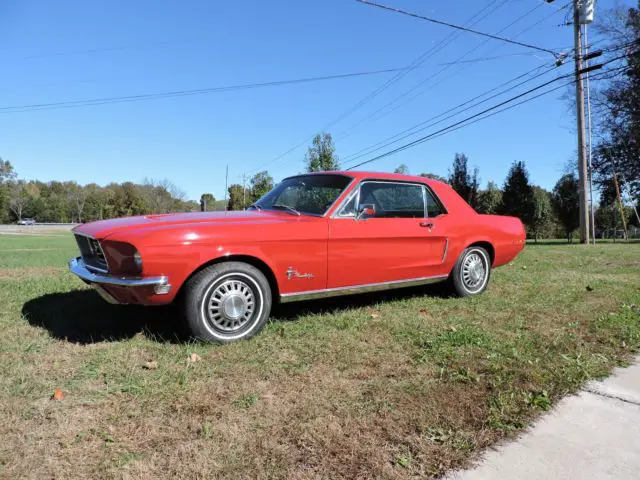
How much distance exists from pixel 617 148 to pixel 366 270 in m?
33.9

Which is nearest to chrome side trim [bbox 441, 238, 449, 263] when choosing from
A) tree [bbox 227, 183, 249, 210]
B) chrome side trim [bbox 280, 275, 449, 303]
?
chrome side trim [bbox 280, 275, 449, 303]

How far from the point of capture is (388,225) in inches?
174

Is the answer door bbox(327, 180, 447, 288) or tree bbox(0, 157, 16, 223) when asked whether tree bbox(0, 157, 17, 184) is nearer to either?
tree bbox(0, 157, 16, 223)

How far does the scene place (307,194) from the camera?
449 centimetres

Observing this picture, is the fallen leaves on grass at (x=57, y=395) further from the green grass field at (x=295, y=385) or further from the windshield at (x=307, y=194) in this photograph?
the windshield at (x=307, y=194)

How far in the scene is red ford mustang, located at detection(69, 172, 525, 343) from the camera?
3.27m

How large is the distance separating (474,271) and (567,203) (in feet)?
84.4

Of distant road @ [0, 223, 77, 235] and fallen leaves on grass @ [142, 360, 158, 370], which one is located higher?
distant road @ [0, 223, 77, 235]

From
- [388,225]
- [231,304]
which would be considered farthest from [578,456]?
[388,225]

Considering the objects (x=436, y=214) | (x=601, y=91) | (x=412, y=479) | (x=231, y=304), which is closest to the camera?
(x=412, y=479)

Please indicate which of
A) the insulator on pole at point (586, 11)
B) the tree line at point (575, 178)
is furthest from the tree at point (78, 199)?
the insulator on pole at point (586, 11)

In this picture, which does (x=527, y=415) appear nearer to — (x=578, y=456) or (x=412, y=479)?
(x=578, y=456)

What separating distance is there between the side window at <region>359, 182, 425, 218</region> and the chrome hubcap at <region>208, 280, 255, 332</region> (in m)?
1.50

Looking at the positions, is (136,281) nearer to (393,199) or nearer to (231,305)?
(231,305)
